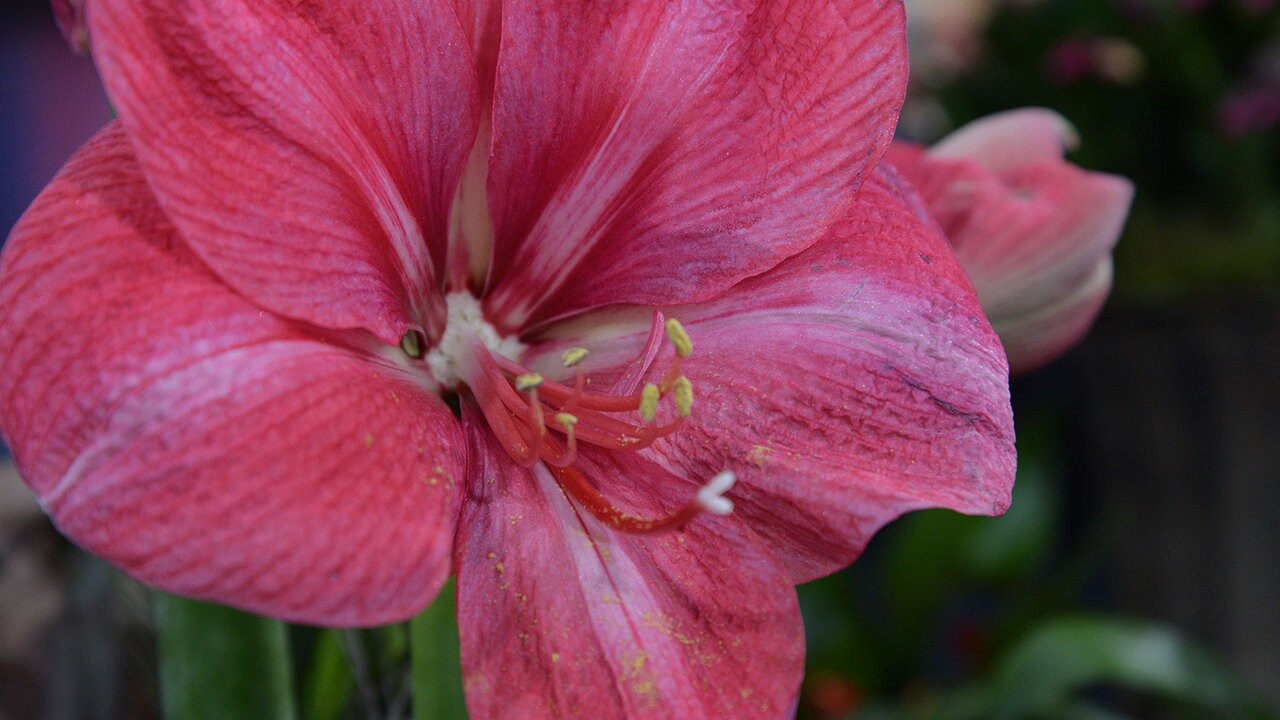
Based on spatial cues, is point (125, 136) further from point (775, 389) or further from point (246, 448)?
point (775, 389)

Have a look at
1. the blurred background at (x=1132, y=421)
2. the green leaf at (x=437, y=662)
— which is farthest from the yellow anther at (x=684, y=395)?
the blurred background at (x=1132, y=421)

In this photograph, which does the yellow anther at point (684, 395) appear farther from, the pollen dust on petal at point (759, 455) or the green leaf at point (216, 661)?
the green leaf at point (216, 661)

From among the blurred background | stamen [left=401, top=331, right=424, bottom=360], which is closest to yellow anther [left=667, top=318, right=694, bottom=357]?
stamen [left=401, top=331, right=424, bottom=360]

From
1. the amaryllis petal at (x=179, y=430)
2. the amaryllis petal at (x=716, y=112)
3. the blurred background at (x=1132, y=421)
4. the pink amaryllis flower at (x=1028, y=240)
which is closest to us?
the amaryllis petal at (x=179, y=430)

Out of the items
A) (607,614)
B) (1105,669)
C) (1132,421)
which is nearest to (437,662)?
(607,614)

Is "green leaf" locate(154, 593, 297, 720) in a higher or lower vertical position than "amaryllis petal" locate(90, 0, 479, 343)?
lower

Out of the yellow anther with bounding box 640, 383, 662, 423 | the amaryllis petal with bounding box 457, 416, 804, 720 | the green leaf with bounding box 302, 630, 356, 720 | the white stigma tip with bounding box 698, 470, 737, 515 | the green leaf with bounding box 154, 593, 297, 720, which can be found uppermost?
the yellow anther with bounding box 640, 383, 662, 423

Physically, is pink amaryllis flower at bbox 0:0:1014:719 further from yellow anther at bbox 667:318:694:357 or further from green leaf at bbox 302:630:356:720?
green leaf at bbox 302:630:356:720

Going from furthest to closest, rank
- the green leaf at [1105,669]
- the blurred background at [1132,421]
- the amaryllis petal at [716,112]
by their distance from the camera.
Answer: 1. the blurred background at [1132,421]
2. the green leaf at [1105,669]
3. the amaryllis petal at [716,112]
